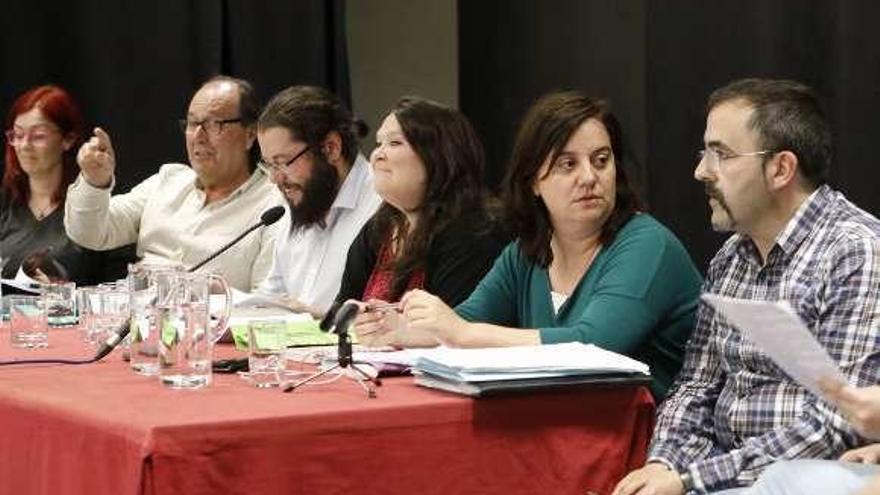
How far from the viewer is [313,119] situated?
12.8 feet

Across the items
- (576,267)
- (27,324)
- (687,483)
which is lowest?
(687,483)

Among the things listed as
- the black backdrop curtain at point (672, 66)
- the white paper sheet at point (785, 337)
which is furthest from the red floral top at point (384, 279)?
the white paper sheet at point (785, 337)

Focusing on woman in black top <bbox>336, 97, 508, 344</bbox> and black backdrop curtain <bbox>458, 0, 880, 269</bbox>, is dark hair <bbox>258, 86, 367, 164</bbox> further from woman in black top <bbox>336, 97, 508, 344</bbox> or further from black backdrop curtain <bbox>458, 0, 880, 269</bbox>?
black backdrop curtain <bbox>458, 0, 880, 269</bbox>

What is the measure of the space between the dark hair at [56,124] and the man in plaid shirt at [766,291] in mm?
2692

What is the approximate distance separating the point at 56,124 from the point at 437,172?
1.95 metres

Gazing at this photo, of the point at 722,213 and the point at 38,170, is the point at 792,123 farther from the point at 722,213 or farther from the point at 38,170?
the point at 38,170

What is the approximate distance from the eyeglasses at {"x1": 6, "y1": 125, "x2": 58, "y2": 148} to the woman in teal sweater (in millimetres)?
2202

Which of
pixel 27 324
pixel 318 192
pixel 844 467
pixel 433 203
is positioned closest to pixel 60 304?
pixel 27 324

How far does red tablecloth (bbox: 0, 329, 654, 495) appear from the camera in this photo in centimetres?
220

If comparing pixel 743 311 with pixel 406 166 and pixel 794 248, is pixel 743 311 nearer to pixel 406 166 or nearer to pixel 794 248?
pixel 794 248

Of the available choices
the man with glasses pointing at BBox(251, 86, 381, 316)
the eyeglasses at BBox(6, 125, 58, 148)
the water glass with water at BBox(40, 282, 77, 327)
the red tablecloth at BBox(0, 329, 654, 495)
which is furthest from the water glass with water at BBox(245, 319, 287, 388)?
→ the eyeglasses at BBox(6, 125, 58, 148)

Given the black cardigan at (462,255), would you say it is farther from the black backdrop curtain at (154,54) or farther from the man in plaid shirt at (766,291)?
the black backdrop curtain at (154,54)

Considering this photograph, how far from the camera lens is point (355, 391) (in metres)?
2.46

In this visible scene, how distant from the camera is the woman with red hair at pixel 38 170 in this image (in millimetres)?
4930
